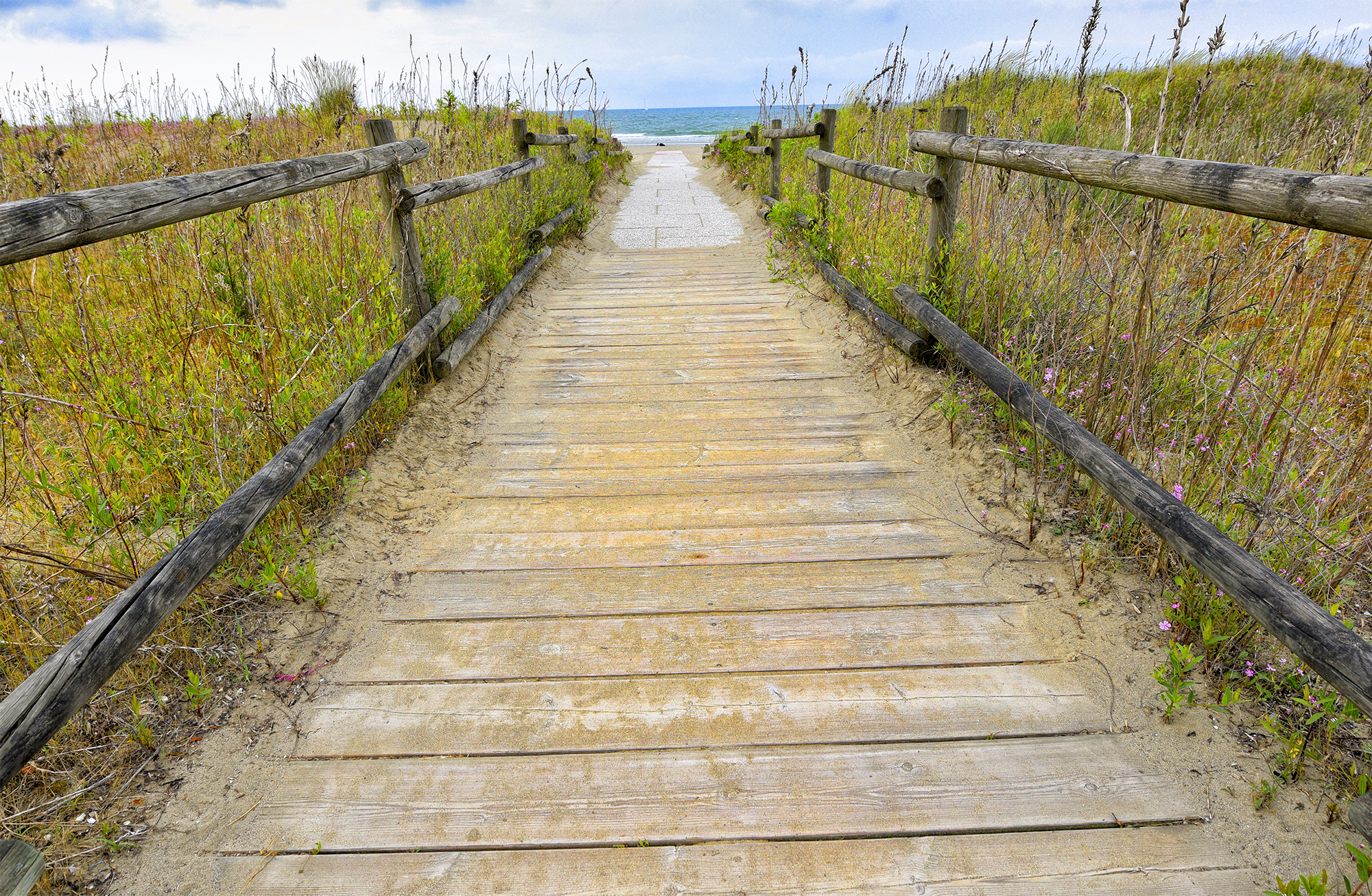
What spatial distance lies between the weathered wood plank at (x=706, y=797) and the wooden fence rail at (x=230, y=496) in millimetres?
511

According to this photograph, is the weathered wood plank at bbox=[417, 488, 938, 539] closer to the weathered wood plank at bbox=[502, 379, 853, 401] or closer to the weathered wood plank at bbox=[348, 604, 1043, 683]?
the weathered wood plank at bbox=[348, 604, 1043, 683]

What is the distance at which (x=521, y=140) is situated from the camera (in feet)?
22.5

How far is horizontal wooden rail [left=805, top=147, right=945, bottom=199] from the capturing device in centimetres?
383

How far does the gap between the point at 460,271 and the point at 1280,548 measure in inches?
167

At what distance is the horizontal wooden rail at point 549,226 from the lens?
6.34 m

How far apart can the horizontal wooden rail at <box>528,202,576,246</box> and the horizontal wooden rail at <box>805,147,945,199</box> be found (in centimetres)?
263

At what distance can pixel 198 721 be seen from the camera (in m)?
1.91

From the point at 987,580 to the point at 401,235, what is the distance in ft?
10.7

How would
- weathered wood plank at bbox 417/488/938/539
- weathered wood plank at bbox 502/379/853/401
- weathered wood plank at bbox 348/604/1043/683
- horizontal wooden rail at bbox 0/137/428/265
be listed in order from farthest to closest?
weathered wood plank at bbox 502/379/853/401 → weathered wood plank at bbox 417/488/938/539 → weathered wood plank at bbox 348/604/1043/683 → horizontal wooden rail at bbox 0/137/428/265

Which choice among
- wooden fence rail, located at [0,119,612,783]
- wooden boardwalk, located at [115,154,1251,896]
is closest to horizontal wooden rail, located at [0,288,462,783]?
wooden fence rail, located at [0,119,612,783]

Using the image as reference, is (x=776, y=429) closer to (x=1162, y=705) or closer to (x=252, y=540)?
(x=1162, y=705)

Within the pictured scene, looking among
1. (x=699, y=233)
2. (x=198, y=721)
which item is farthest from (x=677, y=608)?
(x=699, y=233)

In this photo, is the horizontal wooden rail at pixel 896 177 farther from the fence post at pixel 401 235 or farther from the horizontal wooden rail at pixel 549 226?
the fence post at pixel 401 235

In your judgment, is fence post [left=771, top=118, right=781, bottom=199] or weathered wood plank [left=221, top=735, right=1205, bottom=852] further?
fence post [left=771, top=118, right=781, bottom=199]
